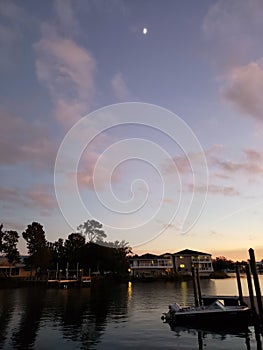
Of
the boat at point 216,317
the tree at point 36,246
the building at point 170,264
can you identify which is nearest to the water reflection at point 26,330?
the boat at point 216,317

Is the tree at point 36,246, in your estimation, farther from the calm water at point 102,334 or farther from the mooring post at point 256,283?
the mooring post at point 256,283

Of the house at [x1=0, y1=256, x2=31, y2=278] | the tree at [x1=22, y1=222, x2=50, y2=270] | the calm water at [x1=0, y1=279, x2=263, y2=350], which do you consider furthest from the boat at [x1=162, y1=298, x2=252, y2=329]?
the house at [x1=0, y1=256, x2=31, y2=278]

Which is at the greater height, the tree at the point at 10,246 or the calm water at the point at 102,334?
the tree at the point at 10,246

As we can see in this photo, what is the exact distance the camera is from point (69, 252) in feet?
372

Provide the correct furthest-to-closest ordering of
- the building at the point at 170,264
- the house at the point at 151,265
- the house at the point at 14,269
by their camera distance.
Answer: the building at the point at 170,264
the house at the point at 151,265
the house at the point at 14,269

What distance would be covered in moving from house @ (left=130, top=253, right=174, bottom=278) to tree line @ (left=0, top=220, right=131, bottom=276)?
8615 mm

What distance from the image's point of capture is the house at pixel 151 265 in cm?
14088

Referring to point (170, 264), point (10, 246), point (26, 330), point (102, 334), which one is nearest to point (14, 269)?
point (10, 246)

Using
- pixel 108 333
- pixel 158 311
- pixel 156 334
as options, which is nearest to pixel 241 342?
pixel 156 334

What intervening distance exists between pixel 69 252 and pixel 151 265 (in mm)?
43627

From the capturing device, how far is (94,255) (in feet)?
382

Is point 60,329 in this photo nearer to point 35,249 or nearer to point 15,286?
point 15,286

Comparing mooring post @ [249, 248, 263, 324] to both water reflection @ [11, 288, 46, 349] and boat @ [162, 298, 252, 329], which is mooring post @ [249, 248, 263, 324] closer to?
boat @ [162, 298, 252, 329]

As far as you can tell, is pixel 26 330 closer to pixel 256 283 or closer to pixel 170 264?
pixel 256 283
